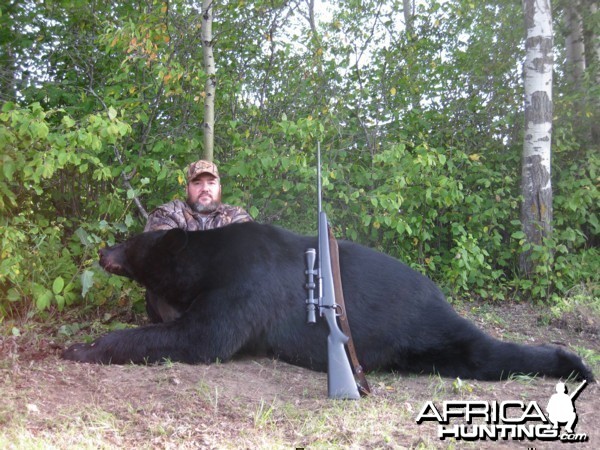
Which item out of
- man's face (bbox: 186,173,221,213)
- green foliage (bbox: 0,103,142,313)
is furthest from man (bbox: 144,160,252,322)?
green foliage (bbox: 0,103,142,313)

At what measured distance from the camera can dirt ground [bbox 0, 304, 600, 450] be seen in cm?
219

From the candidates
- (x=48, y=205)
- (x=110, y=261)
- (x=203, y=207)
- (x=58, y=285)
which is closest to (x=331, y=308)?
(x=110, y=261)

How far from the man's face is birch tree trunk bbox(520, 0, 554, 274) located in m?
3.43

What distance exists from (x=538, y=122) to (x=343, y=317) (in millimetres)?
4077

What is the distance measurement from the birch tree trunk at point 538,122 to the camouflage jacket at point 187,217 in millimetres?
3187

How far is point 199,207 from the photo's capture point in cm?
451

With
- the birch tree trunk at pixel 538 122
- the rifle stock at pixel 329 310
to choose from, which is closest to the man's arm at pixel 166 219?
the rifle stock at pixel 329 310

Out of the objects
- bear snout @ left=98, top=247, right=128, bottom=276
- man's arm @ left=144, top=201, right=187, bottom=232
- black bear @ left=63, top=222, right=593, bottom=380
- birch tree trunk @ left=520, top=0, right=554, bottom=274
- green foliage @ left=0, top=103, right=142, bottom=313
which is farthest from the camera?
birch tree trunk @ left=520, top=0, right=554, bottom=274

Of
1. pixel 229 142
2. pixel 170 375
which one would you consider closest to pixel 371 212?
pixel 229 142

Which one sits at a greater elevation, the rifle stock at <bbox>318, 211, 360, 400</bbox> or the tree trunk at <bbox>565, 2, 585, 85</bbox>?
the tree trunk at <bbox>565, 2, 585, 85</bbox>

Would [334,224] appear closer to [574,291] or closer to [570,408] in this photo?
[574,291]

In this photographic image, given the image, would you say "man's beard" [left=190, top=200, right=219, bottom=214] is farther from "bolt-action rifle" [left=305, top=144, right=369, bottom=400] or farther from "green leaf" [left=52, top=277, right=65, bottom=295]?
"bolt-action rifle" [left=305, top=144, right=369, bottom=400]

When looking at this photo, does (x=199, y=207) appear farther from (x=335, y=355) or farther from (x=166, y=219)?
(x=335, y=355)

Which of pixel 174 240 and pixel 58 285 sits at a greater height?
pixel 174 240
